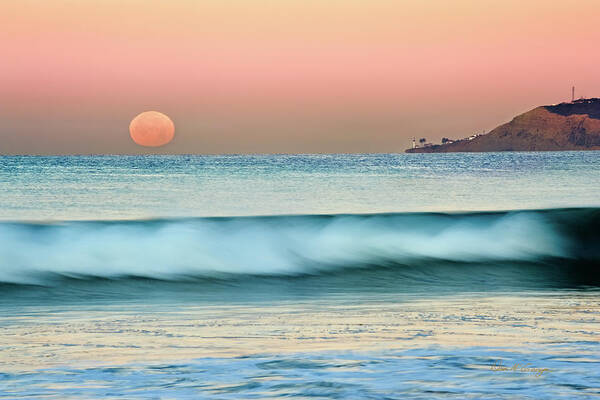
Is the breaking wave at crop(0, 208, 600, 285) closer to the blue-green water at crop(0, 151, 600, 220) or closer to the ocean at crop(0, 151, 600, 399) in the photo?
the ocean at crop(0, 151, 600, 399)

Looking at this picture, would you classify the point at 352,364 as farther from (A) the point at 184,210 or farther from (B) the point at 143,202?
(B) the point at 143,202

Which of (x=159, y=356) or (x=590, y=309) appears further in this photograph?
(x=590, y=309)

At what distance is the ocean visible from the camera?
4.94 meters

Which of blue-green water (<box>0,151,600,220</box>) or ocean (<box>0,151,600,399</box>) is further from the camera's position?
blue-green water (<box>0,151,600,220</box>)

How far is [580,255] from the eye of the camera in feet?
51.4

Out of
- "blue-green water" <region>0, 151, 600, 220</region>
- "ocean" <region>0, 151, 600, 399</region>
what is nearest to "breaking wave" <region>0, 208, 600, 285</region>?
"ocean" <region>0, 151, 600, 399</region>

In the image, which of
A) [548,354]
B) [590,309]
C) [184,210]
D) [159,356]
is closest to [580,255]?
[590,309]

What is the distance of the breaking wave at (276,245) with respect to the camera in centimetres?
1312

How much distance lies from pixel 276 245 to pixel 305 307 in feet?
21.9

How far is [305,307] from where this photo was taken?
27.4 feet

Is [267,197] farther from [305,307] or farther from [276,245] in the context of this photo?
[305,307]

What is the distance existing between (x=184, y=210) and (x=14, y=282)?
14.9 m

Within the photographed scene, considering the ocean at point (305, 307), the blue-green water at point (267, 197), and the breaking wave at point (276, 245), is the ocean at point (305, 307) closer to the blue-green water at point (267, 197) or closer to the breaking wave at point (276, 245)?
the breaking wave at point (276, 245)

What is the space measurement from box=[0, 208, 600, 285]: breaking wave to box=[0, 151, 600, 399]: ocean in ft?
0.16
